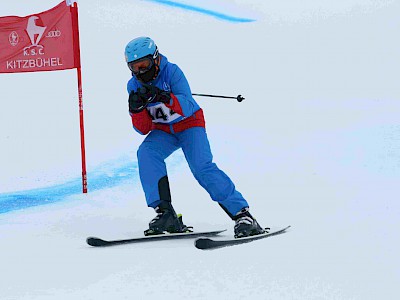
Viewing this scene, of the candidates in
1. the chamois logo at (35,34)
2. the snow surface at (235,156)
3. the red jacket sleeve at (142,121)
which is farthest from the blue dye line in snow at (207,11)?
the red jacket sleeve at (142,121)

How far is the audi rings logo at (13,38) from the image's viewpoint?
727 cm

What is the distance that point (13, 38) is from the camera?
7.27 m

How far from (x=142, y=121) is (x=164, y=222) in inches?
29.9

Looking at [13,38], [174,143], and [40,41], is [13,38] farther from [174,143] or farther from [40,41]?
[174,143]

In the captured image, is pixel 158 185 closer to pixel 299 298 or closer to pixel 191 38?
pixel 299 298

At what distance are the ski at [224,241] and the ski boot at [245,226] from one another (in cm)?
6

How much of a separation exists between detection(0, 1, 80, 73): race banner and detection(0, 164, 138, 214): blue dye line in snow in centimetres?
121

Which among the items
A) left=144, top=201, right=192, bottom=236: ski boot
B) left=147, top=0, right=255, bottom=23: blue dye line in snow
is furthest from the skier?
left=147, top=0, right=255, bottom=23: blue dye line in snow

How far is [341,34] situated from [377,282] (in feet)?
40.2

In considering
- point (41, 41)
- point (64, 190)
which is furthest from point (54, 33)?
point (64, 190)

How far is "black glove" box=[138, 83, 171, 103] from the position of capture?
4949 mm

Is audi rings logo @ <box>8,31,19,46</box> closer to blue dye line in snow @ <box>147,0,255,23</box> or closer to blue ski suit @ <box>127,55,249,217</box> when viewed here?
blue ski suit @ <box>127,55,249,217</box>

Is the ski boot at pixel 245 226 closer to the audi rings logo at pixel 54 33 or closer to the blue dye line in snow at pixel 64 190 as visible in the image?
the blue dye line in snow at pixel 64 190

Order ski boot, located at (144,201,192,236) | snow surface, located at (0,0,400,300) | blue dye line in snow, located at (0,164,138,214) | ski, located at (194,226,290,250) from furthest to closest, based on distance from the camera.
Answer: blue dye line in snow, located at (0,164,138,214) → ski boot, located at (144,201,192,236) → ski, located at (194,226,290,250) → snow surface, located at (0,0,400,300)
